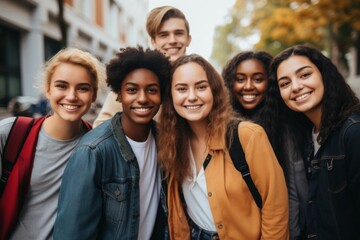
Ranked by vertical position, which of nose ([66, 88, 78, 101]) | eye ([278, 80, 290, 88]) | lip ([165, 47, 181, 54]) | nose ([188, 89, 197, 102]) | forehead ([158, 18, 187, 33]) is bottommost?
nose ([188, 89, 197, 102])

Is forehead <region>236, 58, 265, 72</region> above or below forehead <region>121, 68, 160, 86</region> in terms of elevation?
above

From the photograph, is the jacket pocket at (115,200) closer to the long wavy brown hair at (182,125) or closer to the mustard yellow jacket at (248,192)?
the long wavy brown hair at (182,125)

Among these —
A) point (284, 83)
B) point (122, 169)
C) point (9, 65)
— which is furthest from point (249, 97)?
point (9, 65)

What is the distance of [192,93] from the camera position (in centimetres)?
245

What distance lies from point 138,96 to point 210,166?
76 cm

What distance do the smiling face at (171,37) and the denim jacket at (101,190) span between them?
1499 mm

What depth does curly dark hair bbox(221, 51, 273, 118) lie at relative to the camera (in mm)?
3250

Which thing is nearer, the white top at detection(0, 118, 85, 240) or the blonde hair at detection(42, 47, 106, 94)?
the white top at detection(0, 118, 85, 240)

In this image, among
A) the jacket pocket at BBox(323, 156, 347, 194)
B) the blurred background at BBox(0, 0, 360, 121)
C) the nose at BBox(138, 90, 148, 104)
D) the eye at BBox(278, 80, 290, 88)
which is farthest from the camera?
the blurred background at BBox(0, 0, 360, 121)

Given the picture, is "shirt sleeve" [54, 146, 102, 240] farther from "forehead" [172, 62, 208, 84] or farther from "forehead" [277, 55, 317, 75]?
"forehead" [277, 55, 317, 75]

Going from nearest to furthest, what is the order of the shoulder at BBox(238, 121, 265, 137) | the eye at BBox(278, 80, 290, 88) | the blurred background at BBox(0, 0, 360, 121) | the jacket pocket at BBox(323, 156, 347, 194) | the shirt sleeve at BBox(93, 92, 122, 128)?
the jacket pocket at BBox(323, 156, 347, 194), the shoulder at BBox(238, 121, 265, 137), the eye at BBox(278, 80, 290, 88), the shirt sleeve at BBox(93, 92, 122, 128), the blurred background at BBox(0, 0, 360, 121)

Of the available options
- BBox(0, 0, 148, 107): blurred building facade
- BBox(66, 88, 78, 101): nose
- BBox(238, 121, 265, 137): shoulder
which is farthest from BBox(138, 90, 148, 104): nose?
BBox(0, 0, 148, 107): blurred building facade

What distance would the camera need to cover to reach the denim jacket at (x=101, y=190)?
2.07 meters

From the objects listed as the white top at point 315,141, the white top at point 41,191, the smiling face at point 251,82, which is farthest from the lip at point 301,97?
the white top at point 41,191
